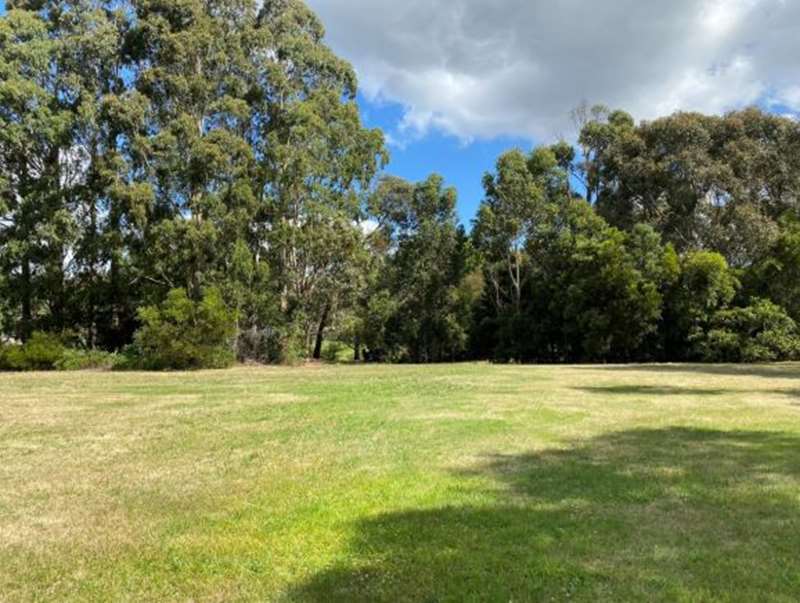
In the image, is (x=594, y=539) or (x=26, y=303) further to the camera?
(x=26, y=303)

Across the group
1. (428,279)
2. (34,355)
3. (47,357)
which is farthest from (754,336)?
(34,355)

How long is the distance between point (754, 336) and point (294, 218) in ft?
66.3

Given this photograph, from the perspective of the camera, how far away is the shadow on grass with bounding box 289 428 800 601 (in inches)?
150

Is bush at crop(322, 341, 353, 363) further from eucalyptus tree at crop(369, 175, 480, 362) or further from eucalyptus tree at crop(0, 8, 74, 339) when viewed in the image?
eucalyptus tree at crop(0, 8, 74, 339)

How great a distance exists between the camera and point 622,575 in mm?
3977

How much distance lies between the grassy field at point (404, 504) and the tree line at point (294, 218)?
54.3 feet

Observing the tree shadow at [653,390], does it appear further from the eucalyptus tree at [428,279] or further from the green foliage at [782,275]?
the eucalyptus tree at [428,279]

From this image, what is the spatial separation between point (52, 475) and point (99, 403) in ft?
21.1

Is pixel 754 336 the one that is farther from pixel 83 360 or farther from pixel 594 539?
pixel 83 360

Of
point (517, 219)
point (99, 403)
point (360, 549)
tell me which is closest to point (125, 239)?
point (99, 403)

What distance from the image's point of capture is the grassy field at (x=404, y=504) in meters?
3.95

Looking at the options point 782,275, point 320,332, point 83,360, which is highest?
point 782,275

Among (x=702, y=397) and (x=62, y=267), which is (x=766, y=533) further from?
(x=62, y=267)

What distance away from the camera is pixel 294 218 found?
29969 mm
